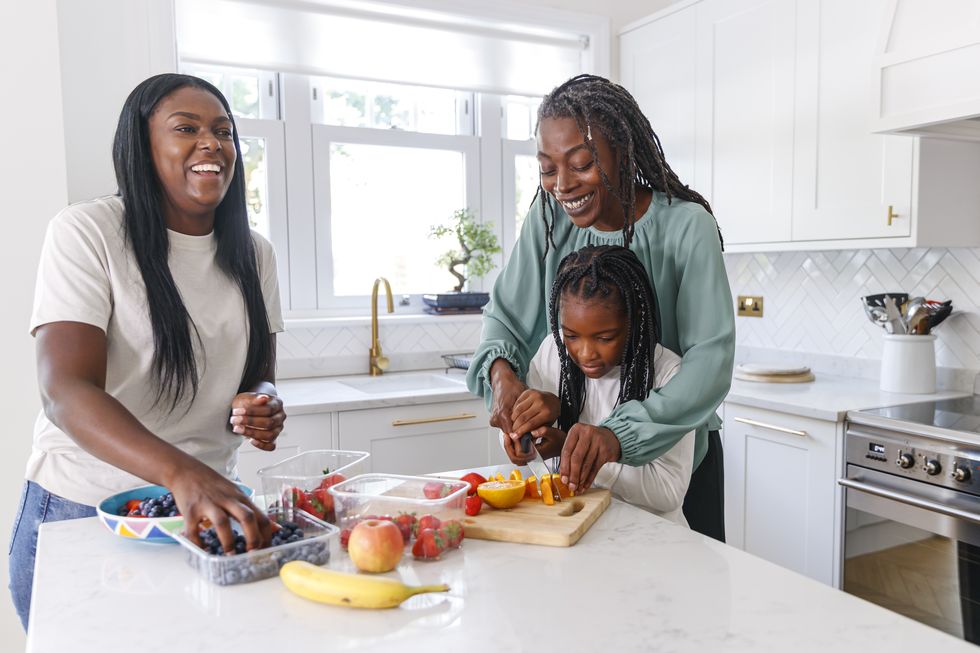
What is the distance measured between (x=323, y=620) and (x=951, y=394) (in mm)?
2429

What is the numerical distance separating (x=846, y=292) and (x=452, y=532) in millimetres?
2437

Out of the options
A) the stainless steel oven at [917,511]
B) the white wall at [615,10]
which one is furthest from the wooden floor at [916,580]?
the white wall at [615,10]

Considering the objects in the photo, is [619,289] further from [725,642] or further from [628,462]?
[725,642]

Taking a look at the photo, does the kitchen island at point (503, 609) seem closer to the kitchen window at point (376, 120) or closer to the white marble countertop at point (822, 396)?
the white marble countertop at point (822, 396)

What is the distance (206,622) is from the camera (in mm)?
875

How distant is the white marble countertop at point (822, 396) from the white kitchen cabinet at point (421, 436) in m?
0.95

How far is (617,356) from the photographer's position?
4.46 feet

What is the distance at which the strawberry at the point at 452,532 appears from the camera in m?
1.08

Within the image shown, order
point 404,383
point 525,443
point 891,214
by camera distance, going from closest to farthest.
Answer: point 525,443 < point 891,214 < point 404,383

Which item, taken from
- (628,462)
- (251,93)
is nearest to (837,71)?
(628,462)

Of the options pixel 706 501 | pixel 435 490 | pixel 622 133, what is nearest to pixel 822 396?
pixel 706 501

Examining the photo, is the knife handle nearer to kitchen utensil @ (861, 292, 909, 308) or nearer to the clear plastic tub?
the clear plastic tub

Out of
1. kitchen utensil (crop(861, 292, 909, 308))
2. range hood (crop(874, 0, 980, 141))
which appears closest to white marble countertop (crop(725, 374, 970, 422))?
kitchen utensil (crop(861, 292, 909, 308))

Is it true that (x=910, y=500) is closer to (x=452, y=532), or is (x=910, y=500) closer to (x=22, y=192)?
(x=452, y=532)
